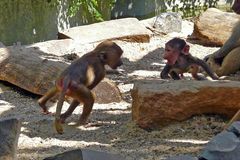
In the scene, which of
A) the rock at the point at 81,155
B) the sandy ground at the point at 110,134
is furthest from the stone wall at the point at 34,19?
the rock at the point at 81,155

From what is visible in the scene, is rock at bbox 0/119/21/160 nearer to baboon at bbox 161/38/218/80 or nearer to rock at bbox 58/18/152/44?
baboon at bbox 161/38/218/80

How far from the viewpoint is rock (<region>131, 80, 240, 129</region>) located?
5379 millimetres

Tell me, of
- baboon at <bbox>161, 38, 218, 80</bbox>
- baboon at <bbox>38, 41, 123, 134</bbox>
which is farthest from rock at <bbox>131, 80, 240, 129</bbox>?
baboon at <bbox>161, 38, 218, 80</bbox>

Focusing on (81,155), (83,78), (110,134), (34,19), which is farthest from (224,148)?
(34,19)

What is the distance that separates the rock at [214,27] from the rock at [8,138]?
21.3ft

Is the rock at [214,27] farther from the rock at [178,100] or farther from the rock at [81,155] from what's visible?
the rock at [81,155]

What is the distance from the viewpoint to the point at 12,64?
7.36 m

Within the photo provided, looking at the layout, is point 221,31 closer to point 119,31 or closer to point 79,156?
point 119,31

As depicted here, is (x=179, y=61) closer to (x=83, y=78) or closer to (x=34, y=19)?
(x=83, y=78)

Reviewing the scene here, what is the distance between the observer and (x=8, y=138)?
154 inches

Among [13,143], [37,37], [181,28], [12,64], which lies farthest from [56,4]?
[13,143]

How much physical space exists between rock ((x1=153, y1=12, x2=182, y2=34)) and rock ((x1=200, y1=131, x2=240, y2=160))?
726 cm

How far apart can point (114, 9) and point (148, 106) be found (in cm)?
777

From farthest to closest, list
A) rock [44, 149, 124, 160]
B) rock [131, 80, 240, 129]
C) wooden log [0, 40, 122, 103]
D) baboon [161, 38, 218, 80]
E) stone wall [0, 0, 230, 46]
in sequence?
stone wall [0, 0, 230, 46]
baboon [161, 38, 218, 80]
wooden log [0, 40, 122, 103]
rock [131, 80, 240, 129]
rock [44, 149, 124, 160]
